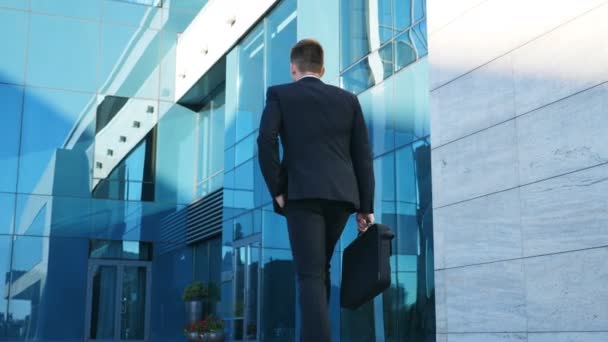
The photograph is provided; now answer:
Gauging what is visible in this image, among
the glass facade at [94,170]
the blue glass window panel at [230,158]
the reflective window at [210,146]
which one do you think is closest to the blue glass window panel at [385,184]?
the blue glass window panel at [230,158]

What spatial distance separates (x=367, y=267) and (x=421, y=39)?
6.66 meters

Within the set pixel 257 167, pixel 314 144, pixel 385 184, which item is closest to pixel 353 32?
pixel 385 184

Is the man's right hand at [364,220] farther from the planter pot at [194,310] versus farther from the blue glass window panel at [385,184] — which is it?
the planter pot at [194,310]

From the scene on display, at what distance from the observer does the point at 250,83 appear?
17672 millimetres

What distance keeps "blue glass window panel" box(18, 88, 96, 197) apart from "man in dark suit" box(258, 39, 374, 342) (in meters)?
17.6

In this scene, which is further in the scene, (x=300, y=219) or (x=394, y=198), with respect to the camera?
(x=394, y=198)

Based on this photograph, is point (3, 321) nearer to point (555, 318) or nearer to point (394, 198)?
point (394, 198)

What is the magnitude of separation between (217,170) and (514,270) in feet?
48.2

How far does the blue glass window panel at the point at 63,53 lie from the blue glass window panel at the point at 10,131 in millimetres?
582

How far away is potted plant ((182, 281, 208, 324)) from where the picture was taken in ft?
66.8

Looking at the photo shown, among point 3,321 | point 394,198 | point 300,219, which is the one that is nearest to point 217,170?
point 3,321

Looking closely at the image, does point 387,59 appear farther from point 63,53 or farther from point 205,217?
point 63,53

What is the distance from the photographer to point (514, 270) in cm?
664

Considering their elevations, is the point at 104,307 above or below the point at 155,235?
below
